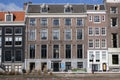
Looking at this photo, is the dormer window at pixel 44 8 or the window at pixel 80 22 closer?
the window at pixel 80 22

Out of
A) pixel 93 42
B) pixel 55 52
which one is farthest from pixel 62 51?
pixel 93 42

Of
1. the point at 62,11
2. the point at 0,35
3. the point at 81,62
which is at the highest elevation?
the point at 62,11

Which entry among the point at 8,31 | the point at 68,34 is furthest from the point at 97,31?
the point at 8,31

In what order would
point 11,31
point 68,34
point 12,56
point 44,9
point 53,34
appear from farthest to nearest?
point 44,9 < point 68,34 < point 53,34 < point 11,31 < point 12,56

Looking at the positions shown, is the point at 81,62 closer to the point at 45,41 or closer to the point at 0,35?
the point at 45,41

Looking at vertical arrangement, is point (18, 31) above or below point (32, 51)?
above

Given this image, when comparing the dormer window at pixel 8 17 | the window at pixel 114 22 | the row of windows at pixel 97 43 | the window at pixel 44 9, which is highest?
the window at pixel 44 9

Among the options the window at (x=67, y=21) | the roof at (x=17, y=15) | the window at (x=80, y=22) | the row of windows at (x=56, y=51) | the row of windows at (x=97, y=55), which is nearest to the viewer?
the row of windows at (x=97, y=55)

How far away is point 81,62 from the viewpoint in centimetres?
7244

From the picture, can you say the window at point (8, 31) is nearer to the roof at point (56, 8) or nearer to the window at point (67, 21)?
the roof at point (56, 8)

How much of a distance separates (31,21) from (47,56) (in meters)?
7.31

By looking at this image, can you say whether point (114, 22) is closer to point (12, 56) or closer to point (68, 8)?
point (68, 8)

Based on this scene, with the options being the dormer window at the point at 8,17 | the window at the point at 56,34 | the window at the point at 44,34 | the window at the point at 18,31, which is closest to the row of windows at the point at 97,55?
the window at the point at 56,34

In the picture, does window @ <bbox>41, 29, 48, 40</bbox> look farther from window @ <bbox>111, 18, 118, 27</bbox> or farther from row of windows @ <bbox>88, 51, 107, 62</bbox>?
window @ <bbox>111, 18, 118, 27</bbox>
